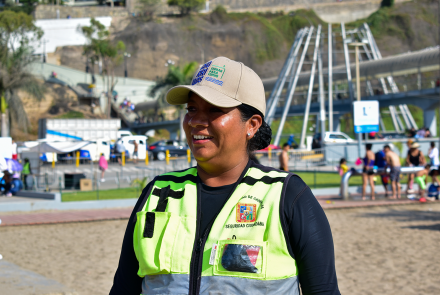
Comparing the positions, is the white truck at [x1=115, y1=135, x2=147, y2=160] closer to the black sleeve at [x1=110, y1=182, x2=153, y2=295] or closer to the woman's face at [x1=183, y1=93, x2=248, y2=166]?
the black sleeve at [x1=110, y1=182, x2=153, y2=295]

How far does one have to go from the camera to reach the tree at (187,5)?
92025 mm

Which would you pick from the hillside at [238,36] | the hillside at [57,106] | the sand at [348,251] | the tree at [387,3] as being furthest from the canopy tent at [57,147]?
the tree at [387,3]

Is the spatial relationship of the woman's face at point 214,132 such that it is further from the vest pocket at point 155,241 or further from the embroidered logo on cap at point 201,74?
the vest pocket at point 155,241

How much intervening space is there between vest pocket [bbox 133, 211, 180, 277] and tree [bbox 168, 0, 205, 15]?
307 feet

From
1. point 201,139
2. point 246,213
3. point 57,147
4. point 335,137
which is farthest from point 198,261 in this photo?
point 335,137

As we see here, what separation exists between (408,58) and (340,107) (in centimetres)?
665

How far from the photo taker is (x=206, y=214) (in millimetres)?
1979

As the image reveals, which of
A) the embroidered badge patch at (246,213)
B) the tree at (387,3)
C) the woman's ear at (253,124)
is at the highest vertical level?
the tree at (387,3)

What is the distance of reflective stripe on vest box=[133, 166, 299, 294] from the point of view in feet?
5.96

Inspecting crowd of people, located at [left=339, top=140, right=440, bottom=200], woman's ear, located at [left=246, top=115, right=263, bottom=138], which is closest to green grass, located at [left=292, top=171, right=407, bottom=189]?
crowd of people, located at [left=339, top=140, right=440, bottom=200]

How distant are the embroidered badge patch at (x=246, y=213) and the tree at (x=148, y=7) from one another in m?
94.0

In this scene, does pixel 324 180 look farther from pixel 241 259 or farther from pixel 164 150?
pixel 241 259

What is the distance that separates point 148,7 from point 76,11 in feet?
42.5

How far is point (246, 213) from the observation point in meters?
1.89
